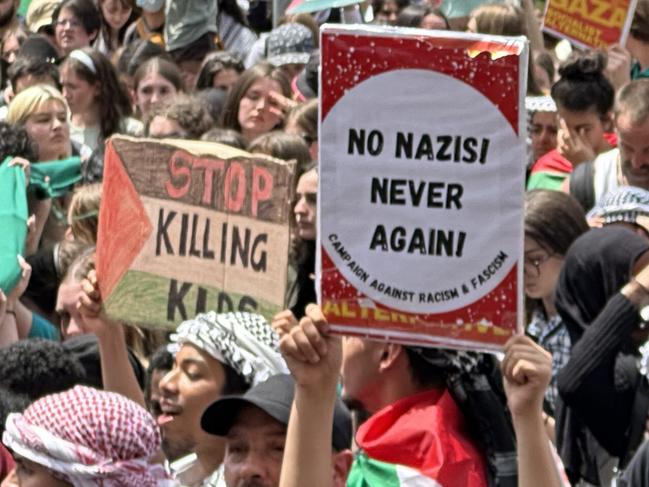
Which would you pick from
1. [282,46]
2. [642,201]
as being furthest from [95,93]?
[642,201]

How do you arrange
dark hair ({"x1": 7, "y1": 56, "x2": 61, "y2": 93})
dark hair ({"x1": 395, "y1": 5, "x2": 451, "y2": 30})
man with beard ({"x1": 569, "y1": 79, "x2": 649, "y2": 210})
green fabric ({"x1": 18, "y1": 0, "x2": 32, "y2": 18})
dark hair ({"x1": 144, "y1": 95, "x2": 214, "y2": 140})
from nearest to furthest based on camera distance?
man with beard ({"x1": 569, "y1": 79, "x2": 649, "y2": 210}) → dark hair ({"x1": 144, "y1": 95, "x2": 214, "y2": 140}) → dark hair ({"x1": 7, "y1": 56, "x2": 61, "y2": 93}) → dark hair ({"x1": 395, "y1": 5, "x2": 451, "y2": 30}) → green fabric ({"x1": 18, "y1": 0, "x2": 32, "y2": 18})

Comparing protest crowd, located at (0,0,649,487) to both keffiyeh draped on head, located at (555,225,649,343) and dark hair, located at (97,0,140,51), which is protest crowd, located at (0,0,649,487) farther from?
dark hair, located at (97,0,140,51)

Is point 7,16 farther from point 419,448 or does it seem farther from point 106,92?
point 419,448

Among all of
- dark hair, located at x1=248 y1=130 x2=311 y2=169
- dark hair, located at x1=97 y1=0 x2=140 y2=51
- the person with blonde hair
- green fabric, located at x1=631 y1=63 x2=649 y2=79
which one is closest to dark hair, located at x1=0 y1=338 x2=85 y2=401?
the person with blonde hair

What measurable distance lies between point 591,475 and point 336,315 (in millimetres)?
1873

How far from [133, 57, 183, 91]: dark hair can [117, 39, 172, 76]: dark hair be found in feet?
1.52

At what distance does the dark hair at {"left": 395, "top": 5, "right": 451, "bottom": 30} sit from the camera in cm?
1166

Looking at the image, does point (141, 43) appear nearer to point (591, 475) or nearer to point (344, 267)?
point (591, 475)

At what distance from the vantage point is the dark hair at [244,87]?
10.4 metres

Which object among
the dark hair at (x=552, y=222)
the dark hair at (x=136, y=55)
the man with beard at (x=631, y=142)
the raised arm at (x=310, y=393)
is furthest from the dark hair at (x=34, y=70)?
the raised arm at (x=310, y=393)

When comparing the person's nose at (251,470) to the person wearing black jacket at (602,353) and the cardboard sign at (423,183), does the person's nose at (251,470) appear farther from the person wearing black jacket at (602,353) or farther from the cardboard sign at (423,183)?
the person wearing black jacket at (602,353)

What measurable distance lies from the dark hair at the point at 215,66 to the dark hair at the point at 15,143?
9.06 ft

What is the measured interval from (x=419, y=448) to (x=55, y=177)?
4.66 m

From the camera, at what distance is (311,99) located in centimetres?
1016
